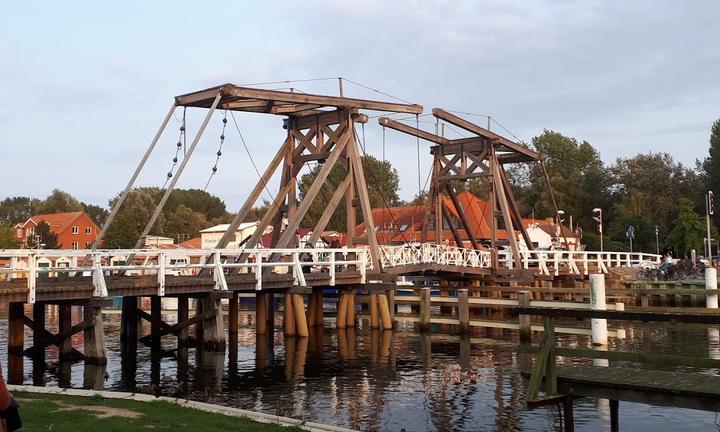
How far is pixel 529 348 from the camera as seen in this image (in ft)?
35.4

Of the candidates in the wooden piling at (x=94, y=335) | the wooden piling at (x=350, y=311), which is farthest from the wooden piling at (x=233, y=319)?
the wooden piling at (x=94, y=335)

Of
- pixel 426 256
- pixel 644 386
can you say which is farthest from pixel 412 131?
pixel 644 386

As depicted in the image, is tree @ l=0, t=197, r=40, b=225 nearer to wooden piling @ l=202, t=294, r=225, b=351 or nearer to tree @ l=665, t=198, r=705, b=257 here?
tree @ l=665, t=198, r=705, b=257

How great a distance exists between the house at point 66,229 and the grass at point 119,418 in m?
83.9

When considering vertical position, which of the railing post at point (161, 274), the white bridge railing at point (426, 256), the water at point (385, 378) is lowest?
the water at point (385, 378)

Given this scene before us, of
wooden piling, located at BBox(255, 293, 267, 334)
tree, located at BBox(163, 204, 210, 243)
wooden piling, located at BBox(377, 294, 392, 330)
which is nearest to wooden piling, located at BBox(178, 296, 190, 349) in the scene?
wooden piling, located at BBox(255, 293, 267, 334)

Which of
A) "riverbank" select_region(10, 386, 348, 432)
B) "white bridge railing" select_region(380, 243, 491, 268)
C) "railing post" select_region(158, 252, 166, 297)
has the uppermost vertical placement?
"white bridge railing" select_region(380, 243, 491, 268)

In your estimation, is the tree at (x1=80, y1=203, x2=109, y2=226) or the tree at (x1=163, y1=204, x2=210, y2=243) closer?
the tree at (x1=163, y1=204, x2=210, y2=243)

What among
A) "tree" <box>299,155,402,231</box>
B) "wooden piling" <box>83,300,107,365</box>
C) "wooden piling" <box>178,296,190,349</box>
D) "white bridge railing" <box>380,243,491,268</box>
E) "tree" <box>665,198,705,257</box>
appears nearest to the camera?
"wooden piling" <box>83,300,107,365</box>

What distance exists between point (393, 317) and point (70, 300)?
1382 centimetres

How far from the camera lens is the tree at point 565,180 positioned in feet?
299

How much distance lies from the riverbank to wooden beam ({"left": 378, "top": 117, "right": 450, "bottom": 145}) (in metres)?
23.1

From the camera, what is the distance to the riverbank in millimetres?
9875

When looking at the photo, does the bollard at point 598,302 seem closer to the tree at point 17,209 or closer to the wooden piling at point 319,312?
the wooden piling at point 319,312
